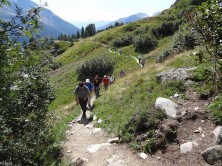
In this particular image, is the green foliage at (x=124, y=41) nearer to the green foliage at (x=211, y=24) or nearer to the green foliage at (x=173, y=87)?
the green foliage at (x=173, y=87)

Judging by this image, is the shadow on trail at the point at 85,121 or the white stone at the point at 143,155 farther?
the shadow on trail at the point at 85,121

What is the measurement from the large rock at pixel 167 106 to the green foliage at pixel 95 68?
35.2 meters

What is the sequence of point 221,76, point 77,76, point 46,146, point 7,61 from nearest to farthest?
1. point 221,76
2. point 7,61
3. point 46,146
4. point 77,76

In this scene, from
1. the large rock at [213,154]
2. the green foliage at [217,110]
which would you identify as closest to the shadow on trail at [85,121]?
the green foliage at [217,110]

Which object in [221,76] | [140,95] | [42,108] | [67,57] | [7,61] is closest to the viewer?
[221,76]

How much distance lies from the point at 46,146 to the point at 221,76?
887 centimetres

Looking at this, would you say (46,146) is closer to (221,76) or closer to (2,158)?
(2,158)

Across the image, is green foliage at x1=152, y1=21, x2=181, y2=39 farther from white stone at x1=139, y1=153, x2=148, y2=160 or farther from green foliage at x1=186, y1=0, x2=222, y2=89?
green foliage at x1=186, y1=0, x2=222, y2=89

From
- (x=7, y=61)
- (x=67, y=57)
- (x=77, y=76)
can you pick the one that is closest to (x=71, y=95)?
(x=77, y=76)

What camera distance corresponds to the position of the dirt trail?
30.6ft

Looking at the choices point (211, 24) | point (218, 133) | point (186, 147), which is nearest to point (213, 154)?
point (218, 133)

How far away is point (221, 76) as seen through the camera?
4031 millimetres

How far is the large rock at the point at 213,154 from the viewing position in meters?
7.73

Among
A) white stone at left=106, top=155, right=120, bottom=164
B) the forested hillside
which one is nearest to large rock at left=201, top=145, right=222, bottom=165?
the forested hillside
